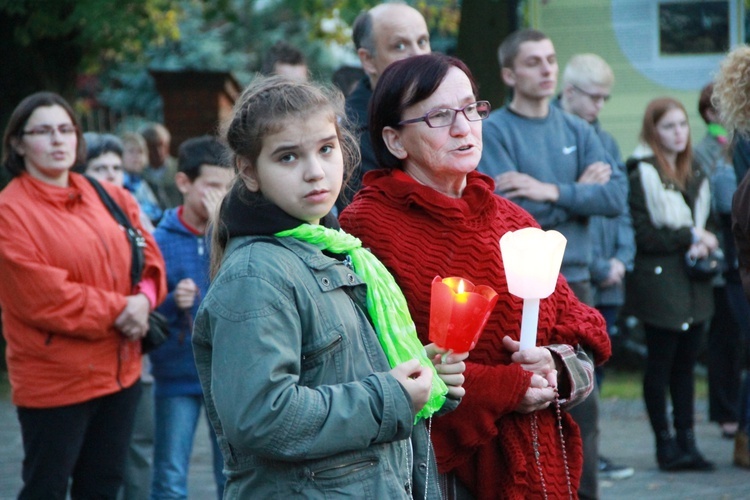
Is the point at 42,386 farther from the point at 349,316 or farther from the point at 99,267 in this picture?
the point at 349,316

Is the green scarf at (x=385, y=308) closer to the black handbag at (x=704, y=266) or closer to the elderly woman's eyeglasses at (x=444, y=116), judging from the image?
the elderly woman's eyeglasses at (x=444, y=116)

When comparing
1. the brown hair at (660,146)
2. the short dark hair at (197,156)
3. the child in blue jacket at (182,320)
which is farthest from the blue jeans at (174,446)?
the brown hair at (660,146)

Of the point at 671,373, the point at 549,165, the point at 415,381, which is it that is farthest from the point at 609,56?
the point at 415,381

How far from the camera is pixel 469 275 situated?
3162 millimetres

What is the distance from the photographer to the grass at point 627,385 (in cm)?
984

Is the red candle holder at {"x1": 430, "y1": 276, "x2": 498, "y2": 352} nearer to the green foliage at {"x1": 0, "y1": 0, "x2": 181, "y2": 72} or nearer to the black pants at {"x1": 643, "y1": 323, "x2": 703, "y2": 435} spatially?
the black pants at {"x1": 643, "y1": 323, "x2": 703, "y2": 435}

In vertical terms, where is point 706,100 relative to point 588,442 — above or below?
above

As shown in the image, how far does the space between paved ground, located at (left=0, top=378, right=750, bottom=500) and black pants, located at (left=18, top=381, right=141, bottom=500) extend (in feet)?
5.22

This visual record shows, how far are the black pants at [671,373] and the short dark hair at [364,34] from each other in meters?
3.10

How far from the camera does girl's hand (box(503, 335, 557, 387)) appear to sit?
10.1ft

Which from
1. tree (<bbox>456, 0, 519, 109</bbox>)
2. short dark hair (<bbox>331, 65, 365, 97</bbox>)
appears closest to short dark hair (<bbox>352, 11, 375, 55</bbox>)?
short dark hair (<bbox>331, 65, 365, 97</bbox>)

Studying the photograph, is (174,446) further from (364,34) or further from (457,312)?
(457,312)

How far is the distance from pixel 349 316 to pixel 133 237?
2.67 metres

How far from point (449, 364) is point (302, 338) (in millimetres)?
464
